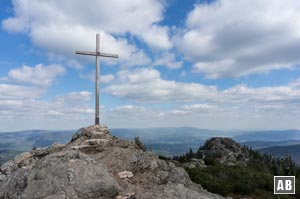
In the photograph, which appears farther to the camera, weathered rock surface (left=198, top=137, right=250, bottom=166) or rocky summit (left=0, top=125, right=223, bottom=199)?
weathered rock surface (left=198, top=137, right=250, bottom=166)

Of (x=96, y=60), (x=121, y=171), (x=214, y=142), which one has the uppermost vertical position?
(x=96, y=60)

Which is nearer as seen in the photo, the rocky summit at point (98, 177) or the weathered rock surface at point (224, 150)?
the rocky summit at point (98, 177)

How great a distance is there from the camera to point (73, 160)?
1459cm

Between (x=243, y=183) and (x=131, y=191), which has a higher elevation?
(x=131, y=191)

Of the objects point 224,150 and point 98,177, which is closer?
point 98,177

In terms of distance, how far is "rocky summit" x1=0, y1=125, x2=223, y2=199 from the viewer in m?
13.3

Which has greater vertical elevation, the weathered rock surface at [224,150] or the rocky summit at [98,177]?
the rocky summit at [98,177]

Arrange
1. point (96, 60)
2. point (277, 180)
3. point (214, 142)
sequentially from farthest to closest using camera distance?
point (214, 142), point (96, 60), point (277, 180)

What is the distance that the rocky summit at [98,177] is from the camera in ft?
43.7

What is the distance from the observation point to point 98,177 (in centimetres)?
1391

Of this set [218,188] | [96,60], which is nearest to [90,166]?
[96,60]

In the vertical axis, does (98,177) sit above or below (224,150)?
above

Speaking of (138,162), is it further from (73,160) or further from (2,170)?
(2,170)

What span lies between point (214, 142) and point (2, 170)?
316ft
